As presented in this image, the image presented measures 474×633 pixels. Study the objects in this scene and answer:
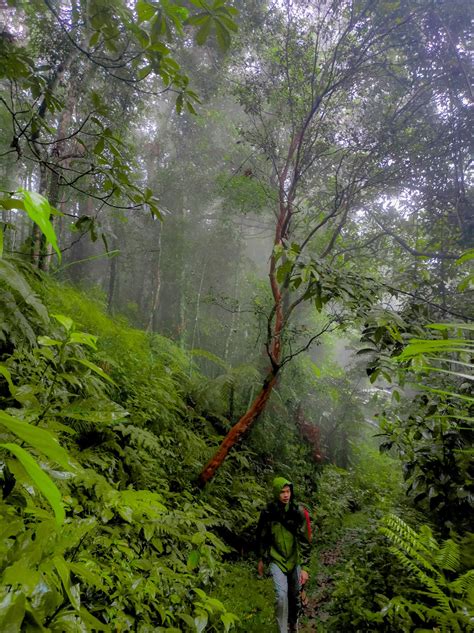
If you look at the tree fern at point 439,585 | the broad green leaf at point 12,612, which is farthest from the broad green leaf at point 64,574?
the tree fern at point 439,585

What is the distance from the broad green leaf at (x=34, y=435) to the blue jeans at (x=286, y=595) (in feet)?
13.9

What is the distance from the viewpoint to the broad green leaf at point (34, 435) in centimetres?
35

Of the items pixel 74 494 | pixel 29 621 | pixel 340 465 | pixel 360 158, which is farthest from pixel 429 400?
pixel 340 465

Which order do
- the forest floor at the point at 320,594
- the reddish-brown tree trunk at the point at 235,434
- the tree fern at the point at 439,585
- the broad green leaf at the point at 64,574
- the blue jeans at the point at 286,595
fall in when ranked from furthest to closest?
the reddish-brown tree trunk at the point at 235,434 < the forest floor at the point at 320,594 < the blue jeans at the point at 286,595 < the tree fern at the point at 439,585 < the broad green leaf at the point at 64,574

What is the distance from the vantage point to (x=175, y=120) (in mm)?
15789

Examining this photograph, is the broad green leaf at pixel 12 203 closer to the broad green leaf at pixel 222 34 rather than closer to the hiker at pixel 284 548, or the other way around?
the broad green leaf at pixel 222 34

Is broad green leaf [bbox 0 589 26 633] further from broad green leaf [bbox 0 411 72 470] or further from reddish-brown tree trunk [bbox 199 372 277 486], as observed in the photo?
reddish-brown tree trunk [bbox 199 372 277 486]

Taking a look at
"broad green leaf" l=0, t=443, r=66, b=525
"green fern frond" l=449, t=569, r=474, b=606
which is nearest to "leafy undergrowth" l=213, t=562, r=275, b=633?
"green fern frond" l=449, t=569, r=474, b=606

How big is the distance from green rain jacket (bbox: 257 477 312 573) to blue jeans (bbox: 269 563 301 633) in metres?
0.07

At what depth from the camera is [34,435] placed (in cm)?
37

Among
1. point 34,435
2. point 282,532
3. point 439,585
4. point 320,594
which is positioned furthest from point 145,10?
point 320,594

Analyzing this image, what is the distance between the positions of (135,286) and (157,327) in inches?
114

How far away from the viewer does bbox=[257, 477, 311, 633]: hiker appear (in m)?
3.80

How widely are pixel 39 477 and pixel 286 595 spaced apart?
4.40 meters
